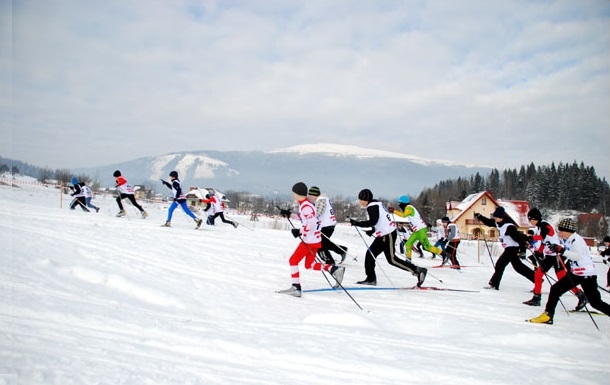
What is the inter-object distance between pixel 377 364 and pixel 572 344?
10.3ft

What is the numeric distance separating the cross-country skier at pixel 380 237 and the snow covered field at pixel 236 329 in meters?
0.48

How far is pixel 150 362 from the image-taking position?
10.6 ft

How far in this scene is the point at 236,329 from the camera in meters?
4.50

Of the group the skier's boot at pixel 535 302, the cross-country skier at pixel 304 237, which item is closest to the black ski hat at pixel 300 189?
the cross-country skier at pixel 304 237

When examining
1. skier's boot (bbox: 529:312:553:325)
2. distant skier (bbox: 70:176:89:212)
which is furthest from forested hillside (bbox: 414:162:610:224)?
skier's boot (bbox: 529:312:553:325)

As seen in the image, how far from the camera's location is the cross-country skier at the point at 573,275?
6171 mm

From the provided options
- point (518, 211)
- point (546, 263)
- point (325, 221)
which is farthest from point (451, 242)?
point (518, 211)

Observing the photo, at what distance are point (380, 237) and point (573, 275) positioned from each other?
3476mm

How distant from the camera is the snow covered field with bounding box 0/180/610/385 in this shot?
3238mm

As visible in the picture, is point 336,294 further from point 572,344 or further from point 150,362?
point 150,362

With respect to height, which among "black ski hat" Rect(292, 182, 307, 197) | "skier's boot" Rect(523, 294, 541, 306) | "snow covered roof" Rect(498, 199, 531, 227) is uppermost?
"snow covered roof" Rect(498, 199, 531, 227)

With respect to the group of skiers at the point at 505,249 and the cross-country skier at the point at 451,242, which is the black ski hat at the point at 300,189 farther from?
the cross-country skier at the point at 451,242

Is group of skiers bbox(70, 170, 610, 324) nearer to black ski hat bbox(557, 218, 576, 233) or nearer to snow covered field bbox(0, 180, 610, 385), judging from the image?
black ski hat bbox(557, 218, 576, 233)

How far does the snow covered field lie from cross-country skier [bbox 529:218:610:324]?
35 centimetres
